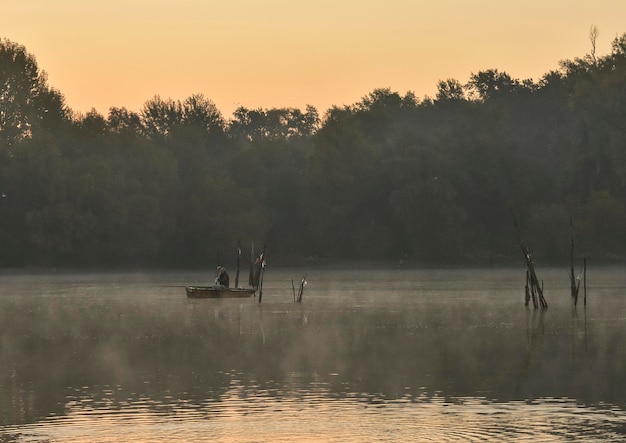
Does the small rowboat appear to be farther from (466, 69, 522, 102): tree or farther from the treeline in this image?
(466, 69, 522, 102): tree

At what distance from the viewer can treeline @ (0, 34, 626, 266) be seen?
127312 mm

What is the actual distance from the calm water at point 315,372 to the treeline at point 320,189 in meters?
54.6

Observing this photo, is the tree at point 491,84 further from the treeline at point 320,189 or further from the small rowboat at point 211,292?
the small rowboat at point 211,292

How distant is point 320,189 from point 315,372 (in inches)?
4090

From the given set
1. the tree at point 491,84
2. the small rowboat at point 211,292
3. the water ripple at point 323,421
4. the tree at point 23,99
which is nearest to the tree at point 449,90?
the tree at point 491,84

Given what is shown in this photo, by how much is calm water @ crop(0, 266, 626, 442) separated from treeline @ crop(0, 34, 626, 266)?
54625mm

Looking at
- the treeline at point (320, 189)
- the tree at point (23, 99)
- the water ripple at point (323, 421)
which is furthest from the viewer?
the tree at point (23, 99)

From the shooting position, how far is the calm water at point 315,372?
85.6 feet

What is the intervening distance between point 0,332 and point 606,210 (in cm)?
8580

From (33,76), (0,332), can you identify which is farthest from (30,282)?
(0,332)

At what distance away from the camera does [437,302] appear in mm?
73750

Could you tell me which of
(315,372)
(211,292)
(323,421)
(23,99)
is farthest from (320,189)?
(323,421)

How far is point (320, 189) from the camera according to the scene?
13938 cm

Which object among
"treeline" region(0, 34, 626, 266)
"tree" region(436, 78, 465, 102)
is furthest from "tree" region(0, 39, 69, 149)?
"tree" region(436, 78, 465, 102)
